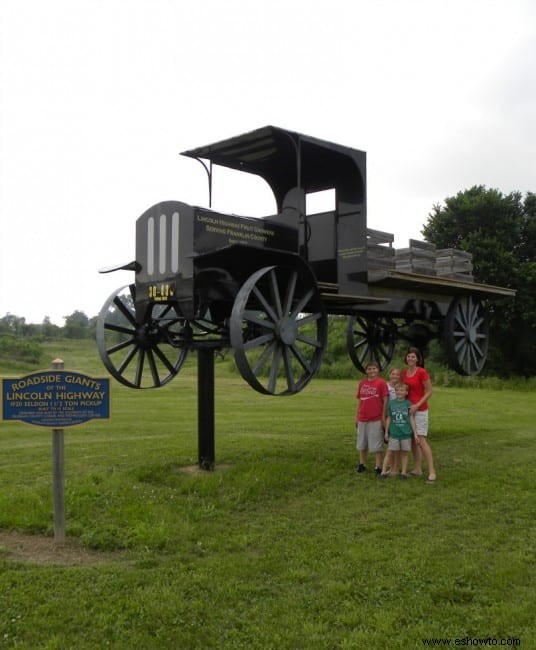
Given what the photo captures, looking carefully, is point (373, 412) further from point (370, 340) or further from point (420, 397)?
point (370, 340)

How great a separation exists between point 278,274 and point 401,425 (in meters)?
2.47

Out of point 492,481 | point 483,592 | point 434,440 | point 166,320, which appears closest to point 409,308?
point 434,440

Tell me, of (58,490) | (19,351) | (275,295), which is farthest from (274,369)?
(19,351)

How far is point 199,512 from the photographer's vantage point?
7.13 m

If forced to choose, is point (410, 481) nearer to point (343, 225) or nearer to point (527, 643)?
point (343, 225)

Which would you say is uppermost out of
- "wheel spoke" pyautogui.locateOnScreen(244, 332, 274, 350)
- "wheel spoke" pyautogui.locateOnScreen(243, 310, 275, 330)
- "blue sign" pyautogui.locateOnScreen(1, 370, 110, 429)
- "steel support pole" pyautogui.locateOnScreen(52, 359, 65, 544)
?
"wheel spoke" pyautogui.locateOnScreen(243, 310, 275, 330)

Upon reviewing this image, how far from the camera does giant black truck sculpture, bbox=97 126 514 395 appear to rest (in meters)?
7.88

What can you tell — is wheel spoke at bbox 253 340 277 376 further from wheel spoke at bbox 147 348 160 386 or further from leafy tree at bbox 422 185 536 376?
leafy tree at bbox 422 185 536 376

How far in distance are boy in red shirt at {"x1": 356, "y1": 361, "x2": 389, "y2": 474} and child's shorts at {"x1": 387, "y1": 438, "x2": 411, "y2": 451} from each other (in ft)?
0.84

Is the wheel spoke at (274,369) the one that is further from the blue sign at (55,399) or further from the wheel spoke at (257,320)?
the blue sign at (55,399)

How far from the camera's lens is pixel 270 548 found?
20.2 feet

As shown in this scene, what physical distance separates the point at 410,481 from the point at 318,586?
11.9 feet

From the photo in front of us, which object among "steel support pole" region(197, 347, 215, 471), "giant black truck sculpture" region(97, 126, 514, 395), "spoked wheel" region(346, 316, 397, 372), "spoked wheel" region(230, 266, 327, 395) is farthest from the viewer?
"spoked wheel" region(346, 316, 397, 372)

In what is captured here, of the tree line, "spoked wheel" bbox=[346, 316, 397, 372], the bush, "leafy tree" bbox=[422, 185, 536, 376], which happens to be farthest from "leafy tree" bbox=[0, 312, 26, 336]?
"spoked wheel" bbox=[346, 316, 397, 372]
